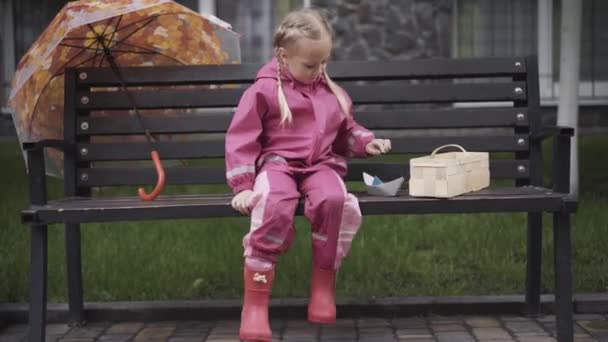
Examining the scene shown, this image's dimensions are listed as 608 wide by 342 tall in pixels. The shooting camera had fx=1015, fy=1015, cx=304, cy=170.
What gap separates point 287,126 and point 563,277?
1219 mm

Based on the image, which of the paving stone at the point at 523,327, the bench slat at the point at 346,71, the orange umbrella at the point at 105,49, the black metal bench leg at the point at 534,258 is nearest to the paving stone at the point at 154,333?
the orange umbrella at the point at 105,49

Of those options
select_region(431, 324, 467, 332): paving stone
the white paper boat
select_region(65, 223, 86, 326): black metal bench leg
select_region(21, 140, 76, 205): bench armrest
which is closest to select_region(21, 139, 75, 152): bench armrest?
select_region(21, 140, 76, 205): bench armrest

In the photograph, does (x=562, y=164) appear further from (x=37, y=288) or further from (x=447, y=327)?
(x=37, y=288)

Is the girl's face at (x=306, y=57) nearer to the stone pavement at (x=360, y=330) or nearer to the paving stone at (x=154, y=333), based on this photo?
the stone pavement at (x=360, y=330)

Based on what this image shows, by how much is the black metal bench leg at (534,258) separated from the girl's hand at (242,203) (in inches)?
54.2

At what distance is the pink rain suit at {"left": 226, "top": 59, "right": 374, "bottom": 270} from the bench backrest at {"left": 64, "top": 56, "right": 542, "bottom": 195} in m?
0.33

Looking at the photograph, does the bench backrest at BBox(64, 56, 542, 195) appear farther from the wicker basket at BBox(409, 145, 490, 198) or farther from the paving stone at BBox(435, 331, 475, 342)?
the paving stone at BBox(435, 331, 475, 342)

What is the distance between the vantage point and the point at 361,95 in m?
4.54

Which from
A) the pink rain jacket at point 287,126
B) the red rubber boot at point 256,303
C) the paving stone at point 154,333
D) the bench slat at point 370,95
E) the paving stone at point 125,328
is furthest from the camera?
the bench slat at point 370,95

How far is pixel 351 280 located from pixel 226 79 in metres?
1.19

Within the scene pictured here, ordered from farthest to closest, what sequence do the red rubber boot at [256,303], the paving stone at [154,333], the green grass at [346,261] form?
the green grass at [346,261]
the paving stone at [154,333]
the red rubber boot at [256,303]

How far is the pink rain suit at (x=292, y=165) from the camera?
147 inches

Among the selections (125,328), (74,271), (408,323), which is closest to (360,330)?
(408,323)

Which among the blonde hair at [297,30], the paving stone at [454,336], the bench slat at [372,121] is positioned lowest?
the paving stone at [454,336]
